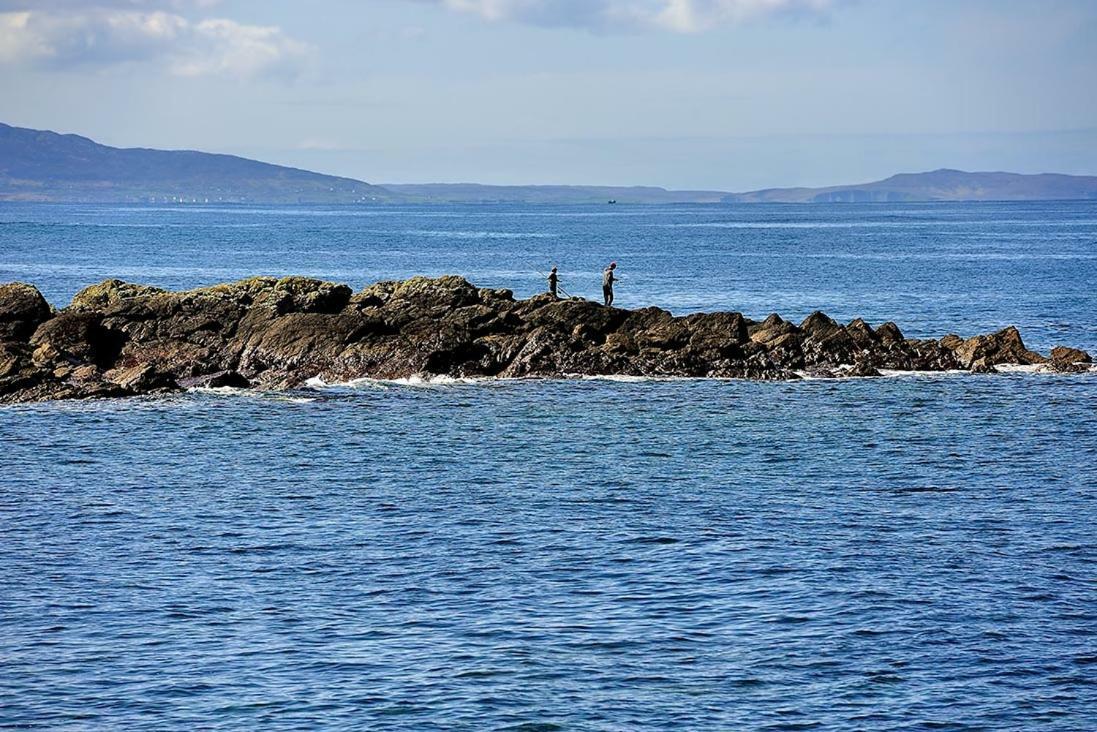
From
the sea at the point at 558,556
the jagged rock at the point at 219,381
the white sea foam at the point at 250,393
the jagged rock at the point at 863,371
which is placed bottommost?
the sea at the point at 558,556

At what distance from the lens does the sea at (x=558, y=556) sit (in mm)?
20500

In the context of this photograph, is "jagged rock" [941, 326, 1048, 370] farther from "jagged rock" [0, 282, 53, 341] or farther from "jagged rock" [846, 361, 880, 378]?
"jagged rock" [0, 282, 53, 341]

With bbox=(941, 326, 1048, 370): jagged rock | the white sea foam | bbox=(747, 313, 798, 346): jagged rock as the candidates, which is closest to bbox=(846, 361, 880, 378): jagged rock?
bbox=(747, 313, 798, 346): jagged rock

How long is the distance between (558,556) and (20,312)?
107 ft

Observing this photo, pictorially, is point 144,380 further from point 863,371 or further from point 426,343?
point 863,371

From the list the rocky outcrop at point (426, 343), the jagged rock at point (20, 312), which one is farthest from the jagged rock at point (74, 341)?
the jagged rock at point (20, 312)

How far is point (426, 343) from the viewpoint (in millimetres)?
52656

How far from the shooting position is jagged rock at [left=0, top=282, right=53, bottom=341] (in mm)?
52188

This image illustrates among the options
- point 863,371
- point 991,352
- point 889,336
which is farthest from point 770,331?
point 991,352

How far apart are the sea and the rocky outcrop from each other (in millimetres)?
1842

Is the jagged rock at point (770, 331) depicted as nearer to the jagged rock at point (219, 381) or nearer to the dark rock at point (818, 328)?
the dark rock at point (818, 328)

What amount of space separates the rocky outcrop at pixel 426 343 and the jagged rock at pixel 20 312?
5 cm

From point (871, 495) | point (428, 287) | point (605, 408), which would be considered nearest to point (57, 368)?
point (428, 287)

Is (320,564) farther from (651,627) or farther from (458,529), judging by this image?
(651,627)
